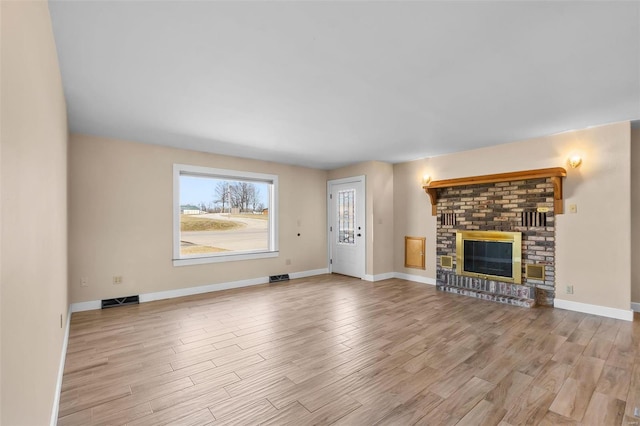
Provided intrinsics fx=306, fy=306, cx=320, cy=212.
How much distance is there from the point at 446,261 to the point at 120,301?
5.35 metres

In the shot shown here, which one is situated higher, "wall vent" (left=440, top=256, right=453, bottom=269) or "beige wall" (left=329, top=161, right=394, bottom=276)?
"beige wall" (left=329, top=161, right=394, bottom=276)

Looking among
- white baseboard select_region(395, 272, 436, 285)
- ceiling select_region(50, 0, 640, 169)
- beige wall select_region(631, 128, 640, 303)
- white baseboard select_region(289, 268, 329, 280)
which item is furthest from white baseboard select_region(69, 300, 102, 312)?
beige wall select_region(631, 128, 640, 303)

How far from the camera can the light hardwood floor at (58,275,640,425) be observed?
2.07 meters

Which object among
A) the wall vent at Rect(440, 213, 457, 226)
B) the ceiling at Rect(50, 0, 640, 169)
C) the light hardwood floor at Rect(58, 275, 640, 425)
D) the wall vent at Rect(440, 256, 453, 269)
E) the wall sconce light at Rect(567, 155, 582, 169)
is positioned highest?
the ceiling at Rect(50, 0, 640, 169)

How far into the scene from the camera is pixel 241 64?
2373 mm

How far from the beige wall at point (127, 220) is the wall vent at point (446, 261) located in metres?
3.52

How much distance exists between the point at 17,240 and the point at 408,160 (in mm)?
5960

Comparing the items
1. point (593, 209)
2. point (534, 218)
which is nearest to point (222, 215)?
point (534, 218)

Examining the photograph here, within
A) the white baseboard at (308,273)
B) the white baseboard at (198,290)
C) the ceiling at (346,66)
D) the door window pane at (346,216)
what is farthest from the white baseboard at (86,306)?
the door window pane at (346,216)

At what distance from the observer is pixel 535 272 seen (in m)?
4.53

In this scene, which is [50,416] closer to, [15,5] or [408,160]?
[15,5]

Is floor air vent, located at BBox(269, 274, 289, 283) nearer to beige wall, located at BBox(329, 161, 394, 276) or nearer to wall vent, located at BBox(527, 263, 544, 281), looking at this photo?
beige wall, located at BBox(329, 161, 394, 276)

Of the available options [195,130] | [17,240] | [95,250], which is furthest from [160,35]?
[95,250]

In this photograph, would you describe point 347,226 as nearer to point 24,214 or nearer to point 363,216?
point 363,216
